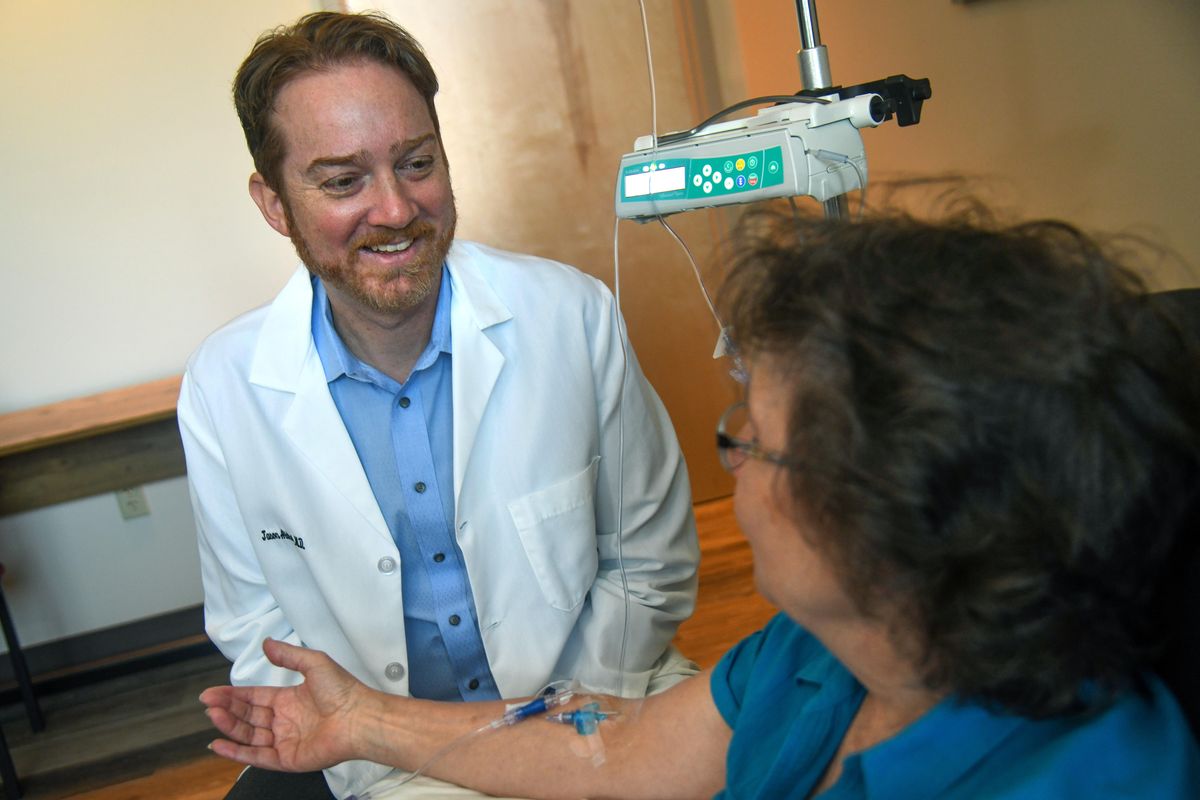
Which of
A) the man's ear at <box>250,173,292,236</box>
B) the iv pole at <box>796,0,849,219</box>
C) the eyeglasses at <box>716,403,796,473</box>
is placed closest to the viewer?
the eyeglasses at <box>716,403,796,473</box>

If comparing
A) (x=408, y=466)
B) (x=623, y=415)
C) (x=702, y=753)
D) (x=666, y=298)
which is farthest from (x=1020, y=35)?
(x=702, y=753)

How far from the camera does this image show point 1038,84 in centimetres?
358

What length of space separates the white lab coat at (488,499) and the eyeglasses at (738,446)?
692 millimetres

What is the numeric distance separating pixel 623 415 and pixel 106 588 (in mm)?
2417

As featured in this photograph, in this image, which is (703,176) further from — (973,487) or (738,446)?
(973,487)

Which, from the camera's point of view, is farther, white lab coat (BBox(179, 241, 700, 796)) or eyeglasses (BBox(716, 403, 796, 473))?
white lab coat (BBox(179, 241, 700, 796))

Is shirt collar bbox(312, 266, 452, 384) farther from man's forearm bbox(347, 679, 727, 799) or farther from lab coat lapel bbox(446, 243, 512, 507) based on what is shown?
man's forearm bbox(347, 679, 727, 799)

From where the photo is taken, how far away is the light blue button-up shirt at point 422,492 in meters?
1.56

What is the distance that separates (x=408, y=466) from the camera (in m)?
1.57

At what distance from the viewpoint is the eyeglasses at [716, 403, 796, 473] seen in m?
0.82

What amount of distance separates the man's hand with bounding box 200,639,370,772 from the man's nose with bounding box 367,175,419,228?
0.59 metres

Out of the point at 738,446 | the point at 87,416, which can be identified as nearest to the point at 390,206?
the point at 738,446

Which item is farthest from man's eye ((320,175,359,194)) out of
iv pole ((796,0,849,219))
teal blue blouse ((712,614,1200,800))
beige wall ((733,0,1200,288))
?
beige wall ((733,0,1200,288))

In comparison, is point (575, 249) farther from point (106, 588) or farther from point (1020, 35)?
point (106, 588)
